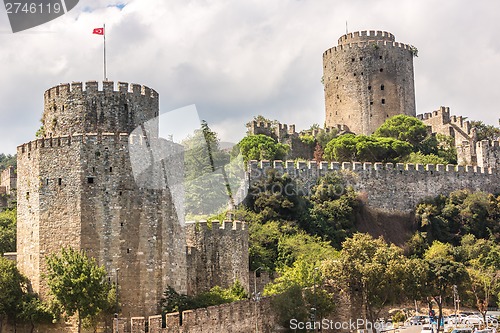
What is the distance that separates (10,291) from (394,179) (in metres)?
30.0

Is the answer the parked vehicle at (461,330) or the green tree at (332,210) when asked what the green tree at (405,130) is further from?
the parked vehicle at (461,330)

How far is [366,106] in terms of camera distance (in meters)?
69.3

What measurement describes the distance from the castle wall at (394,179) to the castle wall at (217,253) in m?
11.1

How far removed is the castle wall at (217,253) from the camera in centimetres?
3816

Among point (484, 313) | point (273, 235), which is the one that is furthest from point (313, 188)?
point (484, 313)

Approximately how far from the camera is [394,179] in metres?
55.1

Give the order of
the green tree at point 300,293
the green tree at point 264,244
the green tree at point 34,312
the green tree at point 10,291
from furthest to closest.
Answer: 1. the green tree at point 264,244
2. the green tree at point 300,293
3. the green tree at point 10,291
4. the green tree at point 34,312

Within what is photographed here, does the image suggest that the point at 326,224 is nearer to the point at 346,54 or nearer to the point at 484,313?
the point at 484,313

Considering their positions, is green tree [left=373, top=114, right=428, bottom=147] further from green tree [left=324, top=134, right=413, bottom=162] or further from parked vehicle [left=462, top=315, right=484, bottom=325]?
parked vehicle [left=462, top=315, right=484, bottom=325]

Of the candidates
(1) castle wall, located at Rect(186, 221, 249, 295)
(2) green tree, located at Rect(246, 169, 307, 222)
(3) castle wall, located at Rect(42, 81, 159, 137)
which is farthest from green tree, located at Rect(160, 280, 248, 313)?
(2) green tree, located at Rect(246, 169, 307, 222)

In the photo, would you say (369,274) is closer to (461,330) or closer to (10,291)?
(461,330)

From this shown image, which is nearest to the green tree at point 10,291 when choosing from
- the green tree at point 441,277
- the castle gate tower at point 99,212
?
the castle gate tower at point 99,212

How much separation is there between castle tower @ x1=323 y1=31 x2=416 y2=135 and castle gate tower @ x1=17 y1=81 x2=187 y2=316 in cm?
3831

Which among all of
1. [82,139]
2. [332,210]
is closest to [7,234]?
[82,139]
